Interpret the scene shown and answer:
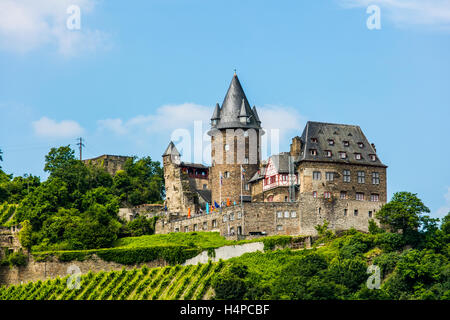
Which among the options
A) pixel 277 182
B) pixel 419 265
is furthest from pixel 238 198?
pixel 419 265

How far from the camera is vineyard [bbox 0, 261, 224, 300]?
77688 millimetres

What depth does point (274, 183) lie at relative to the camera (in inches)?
3617

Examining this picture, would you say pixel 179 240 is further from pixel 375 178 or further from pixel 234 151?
pixel 375 178

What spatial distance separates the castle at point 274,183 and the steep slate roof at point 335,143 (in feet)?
0.26

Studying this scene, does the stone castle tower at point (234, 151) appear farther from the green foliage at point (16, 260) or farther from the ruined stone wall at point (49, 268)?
the green foliage at point (16, 260)

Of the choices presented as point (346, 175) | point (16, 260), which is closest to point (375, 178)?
point (346, 175)

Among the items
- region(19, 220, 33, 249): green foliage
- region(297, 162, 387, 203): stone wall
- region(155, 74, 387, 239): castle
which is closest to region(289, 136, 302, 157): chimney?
region(155, 74, 387, 239): castle

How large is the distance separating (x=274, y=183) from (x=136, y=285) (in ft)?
55.6

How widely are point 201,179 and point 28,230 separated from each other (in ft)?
66.3

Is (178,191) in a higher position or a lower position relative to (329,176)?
lower

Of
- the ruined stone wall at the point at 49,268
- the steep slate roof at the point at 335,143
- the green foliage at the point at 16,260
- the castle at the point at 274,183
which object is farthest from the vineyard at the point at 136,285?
the steep slate roof at the point at 335,143

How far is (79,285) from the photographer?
82.6m

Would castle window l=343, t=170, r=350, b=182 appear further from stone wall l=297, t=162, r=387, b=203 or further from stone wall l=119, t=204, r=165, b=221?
stone wall l=119, t=204, r=165, b=221
